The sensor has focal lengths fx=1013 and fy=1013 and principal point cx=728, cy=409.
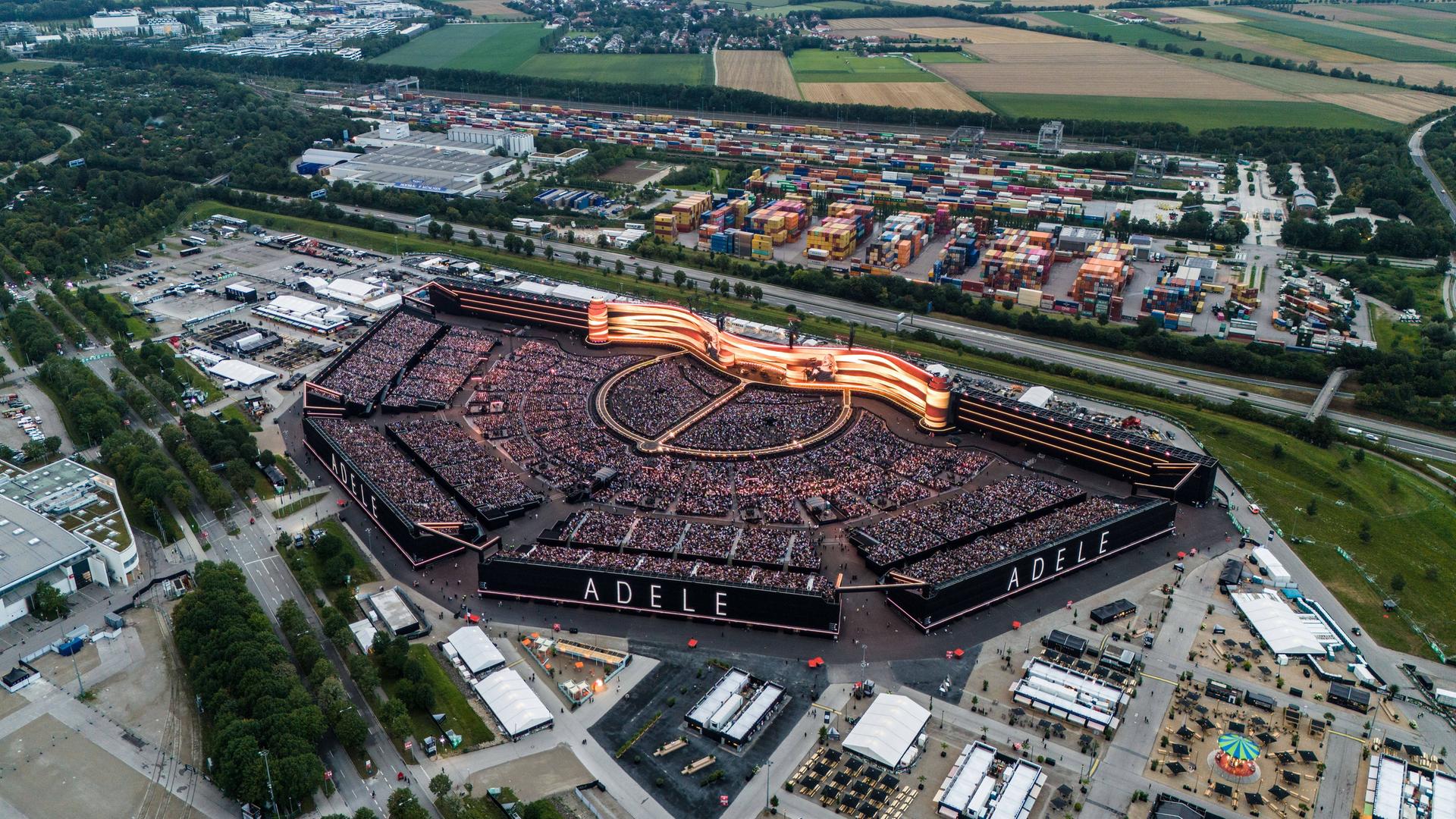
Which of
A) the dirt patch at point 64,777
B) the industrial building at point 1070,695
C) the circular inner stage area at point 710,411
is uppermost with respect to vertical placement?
the circular inner stage area at point 710,411

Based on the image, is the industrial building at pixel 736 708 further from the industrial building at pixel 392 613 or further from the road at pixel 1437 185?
the road at pixel 1437 185

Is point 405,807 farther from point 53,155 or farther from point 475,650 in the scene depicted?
point 53,155

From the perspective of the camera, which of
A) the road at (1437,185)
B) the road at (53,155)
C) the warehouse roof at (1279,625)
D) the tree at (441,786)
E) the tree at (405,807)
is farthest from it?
the road at (53,155)

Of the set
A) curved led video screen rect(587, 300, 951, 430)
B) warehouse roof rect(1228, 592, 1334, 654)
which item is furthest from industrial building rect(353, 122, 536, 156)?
warehouse roof rect(1228, 592, 1334, 654)

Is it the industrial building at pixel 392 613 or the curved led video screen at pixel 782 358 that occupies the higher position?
the curved led video screen at pixel 782 358

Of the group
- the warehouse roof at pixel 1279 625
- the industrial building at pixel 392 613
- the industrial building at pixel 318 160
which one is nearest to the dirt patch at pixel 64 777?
the industrial building at pixel 392 613

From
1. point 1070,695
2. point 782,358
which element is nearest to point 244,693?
point 1070,695
